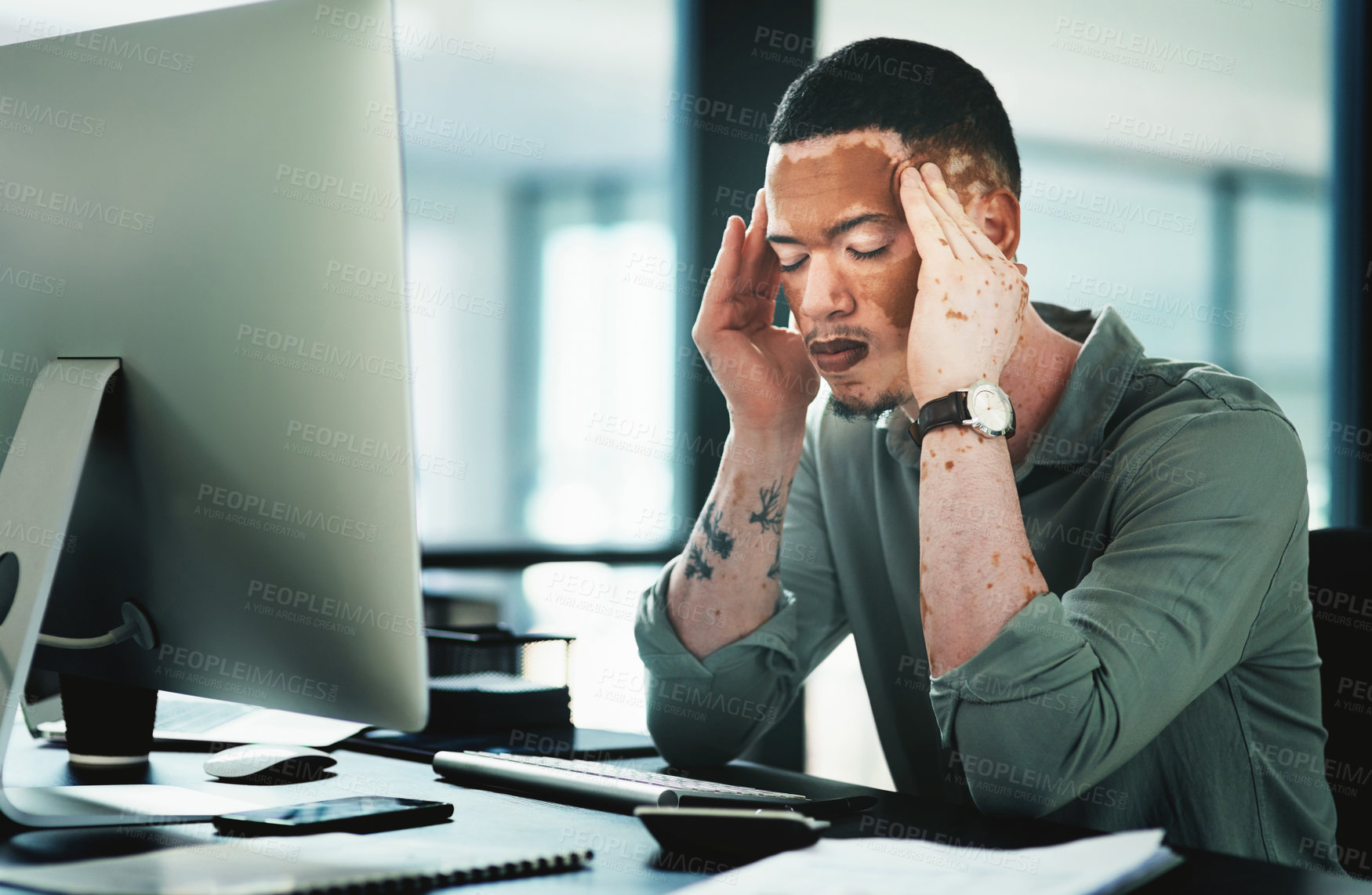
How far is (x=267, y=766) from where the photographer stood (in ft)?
3.05

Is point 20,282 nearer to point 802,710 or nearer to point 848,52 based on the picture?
point 848,52

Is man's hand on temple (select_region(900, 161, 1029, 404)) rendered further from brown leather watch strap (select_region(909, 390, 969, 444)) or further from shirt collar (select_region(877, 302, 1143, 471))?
shirt collar (select_region(877, 302, 1143, 471))

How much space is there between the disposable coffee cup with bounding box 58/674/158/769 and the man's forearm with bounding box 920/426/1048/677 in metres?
0.71

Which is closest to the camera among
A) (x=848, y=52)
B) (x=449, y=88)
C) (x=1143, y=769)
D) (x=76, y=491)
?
Result: (x=76, y=491)

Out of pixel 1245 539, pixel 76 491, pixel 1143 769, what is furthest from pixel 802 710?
pixel 76 491

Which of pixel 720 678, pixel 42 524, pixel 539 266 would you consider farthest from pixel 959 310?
pixel 539 266

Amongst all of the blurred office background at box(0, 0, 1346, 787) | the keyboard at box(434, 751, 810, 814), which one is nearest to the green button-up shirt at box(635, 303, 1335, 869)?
the keyboard at box(434, 751, 810, 814)

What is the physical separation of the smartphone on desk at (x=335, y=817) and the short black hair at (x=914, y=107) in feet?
2.92

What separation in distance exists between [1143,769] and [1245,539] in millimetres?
272

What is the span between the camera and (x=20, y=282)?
0.84 metres

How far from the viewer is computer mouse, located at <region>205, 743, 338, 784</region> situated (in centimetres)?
93

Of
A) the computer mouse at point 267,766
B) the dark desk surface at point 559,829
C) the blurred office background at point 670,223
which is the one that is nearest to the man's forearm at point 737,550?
the dark desk surface at point 559,829

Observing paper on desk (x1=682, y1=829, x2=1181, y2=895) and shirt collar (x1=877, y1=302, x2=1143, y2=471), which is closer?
paper on desk (x1=682, y1=829, x2=1181, y2=895)

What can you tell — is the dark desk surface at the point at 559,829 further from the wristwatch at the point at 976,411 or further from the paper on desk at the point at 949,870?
the wristwatch at the point at 976,411
